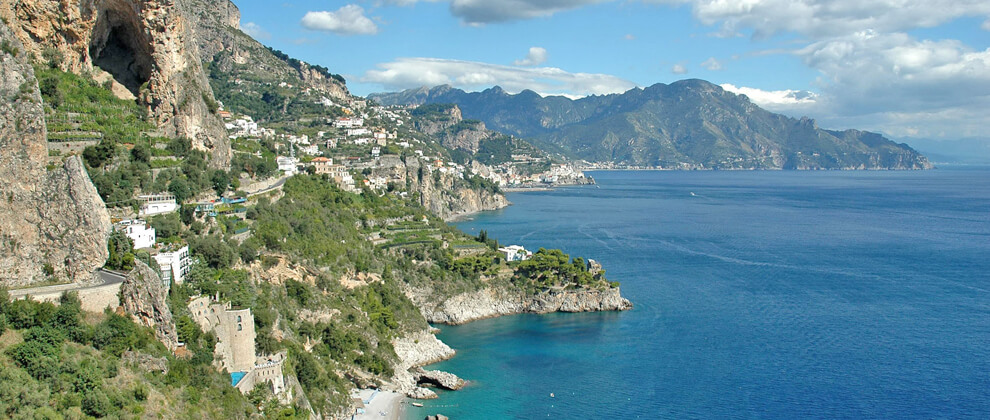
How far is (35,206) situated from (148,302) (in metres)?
3.42

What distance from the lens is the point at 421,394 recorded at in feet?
88.4

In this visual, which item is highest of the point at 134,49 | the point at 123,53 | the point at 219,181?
the point at 134,49

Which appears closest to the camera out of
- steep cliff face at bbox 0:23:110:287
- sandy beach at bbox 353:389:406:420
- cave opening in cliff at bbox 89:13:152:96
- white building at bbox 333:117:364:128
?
steep cliff face at bbox 0:23:110:287

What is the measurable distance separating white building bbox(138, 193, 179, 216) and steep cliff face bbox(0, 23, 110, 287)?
622 cm

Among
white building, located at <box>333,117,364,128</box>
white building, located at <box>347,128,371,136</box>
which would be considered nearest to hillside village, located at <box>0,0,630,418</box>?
white building, located at <box>347,128,371,136</box>

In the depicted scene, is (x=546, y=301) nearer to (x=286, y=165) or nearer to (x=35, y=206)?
(x=286, y=165)

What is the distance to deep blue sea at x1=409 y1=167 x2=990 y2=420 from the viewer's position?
1056 inches

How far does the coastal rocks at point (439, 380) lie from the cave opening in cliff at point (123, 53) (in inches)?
613

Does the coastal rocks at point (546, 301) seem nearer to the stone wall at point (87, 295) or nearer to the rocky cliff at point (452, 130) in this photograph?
the stone wall at point (87, 295)

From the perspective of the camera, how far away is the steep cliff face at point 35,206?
17281 mm

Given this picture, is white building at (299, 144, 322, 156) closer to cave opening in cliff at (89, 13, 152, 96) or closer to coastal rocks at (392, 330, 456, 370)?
cave opening in cliff at (89, 13, 152, 96)

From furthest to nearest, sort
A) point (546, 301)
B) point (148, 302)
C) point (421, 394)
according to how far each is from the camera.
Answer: point (546, 301) → point (421, 394) → point (148, 302)

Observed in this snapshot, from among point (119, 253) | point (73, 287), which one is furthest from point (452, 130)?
point (73, 287)

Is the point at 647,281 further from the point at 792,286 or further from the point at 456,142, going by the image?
the point at 456,142
